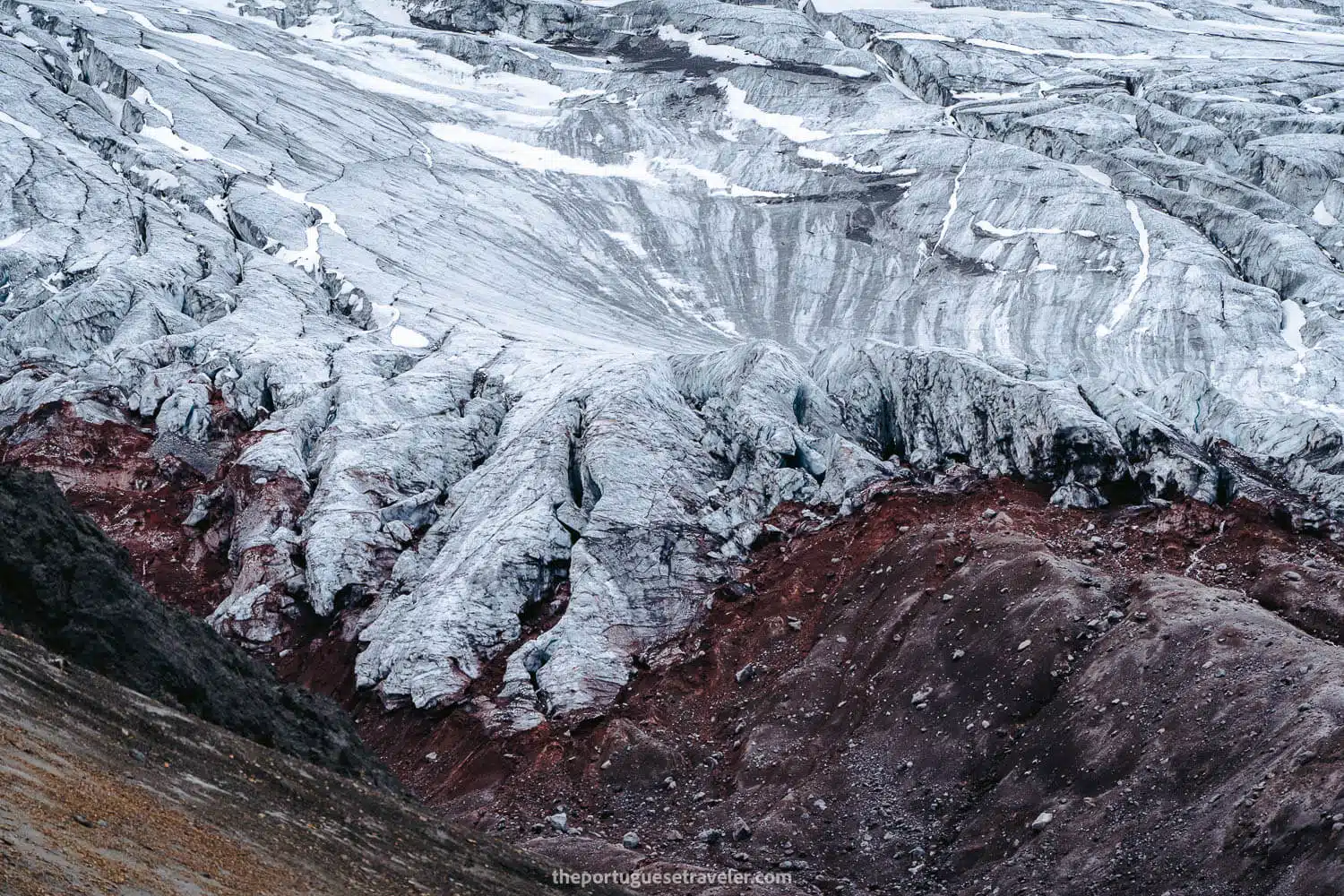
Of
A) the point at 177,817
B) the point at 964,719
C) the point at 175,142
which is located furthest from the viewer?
the point at 175,142

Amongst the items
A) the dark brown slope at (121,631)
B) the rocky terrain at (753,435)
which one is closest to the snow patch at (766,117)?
the rocky terrain at (753,435)

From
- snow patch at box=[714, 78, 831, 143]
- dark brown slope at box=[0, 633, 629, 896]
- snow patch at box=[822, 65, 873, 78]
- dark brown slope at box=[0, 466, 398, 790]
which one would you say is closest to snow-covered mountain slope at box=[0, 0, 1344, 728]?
snow patch at box=[714, 78, 831, 143]

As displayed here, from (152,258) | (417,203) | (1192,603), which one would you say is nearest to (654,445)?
(1192,603)

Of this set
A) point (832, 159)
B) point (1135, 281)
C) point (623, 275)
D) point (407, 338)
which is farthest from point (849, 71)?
point (407, 338)

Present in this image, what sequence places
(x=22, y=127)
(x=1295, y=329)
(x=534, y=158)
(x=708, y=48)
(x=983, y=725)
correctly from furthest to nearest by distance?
1. (x=708, y=48)
2. (x=534, y=158)
3. (x=22, y=127)
4. (x=1295, y=329)
5. (x=983, y=725)

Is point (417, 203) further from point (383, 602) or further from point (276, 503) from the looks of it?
point (383, 602)

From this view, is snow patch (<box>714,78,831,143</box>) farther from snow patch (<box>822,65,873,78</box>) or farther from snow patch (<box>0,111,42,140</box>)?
snow patch (<box>0,111,42,140</box>)

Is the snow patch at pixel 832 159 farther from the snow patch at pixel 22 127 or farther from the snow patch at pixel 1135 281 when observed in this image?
the snow patch at pixel 22 127

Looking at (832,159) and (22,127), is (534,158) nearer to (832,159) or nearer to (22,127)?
(832,159)
